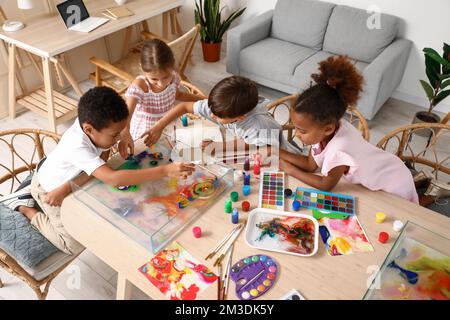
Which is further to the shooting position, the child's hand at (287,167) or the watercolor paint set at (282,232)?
the child's hand at (287,167)

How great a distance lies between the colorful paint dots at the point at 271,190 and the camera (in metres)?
1.49

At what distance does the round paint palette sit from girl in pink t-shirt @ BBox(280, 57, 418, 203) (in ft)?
1.47

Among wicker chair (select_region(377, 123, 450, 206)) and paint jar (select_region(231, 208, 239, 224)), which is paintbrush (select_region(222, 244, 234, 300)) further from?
wicker chair (select_region(377, 123, 450, 206))

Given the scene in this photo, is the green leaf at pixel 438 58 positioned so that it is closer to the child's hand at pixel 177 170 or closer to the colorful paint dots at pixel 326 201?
the colorful paint dots at pixel 326 201

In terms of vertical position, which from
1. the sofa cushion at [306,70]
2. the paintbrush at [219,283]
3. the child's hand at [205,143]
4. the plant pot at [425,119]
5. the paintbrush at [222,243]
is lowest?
the plant pot at [425,119]

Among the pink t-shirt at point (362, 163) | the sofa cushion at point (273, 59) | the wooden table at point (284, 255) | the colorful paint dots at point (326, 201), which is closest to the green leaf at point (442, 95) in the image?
the sofa cushion at point (273, 59)

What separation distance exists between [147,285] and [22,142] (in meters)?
2.45

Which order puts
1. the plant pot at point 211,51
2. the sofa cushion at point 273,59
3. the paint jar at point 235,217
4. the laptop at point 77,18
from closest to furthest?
the paint jar at point 235,217 → the laptop at point 77,18 → the sofa cushion at point 273,59 → the plant pot at point 211,51

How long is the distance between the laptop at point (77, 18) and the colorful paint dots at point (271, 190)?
2.18m

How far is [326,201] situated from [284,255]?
12.8 inches

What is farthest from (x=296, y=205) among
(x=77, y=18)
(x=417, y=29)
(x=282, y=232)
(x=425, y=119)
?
(x=417, y=29)

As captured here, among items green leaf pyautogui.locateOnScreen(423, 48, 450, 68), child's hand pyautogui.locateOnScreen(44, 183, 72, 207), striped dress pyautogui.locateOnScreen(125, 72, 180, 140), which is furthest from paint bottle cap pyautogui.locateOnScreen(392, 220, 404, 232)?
green leaf pyautogui.locateOnScreen(423, 48, 450, 68)

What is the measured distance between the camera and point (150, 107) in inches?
85.4

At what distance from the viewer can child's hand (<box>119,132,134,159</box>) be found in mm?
1682
